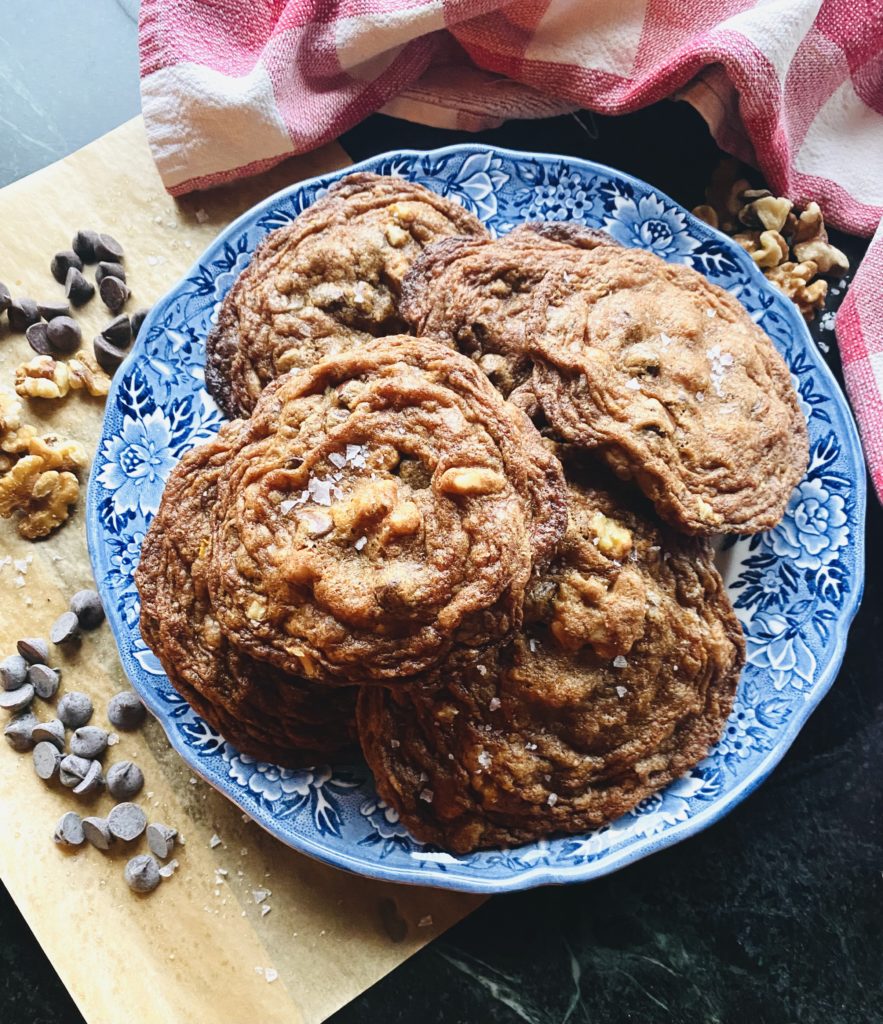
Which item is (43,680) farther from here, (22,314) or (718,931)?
(718,931)

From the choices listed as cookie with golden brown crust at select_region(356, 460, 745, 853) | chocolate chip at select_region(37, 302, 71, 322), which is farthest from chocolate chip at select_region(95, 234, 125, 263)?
cookie with golden brown crust at select_region(356, 460, 745, 853)

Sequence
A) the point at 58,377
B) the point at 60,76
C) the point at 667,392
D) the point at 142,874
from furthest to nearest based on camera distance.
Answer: the point at 60,76
the point at 58,377
the point at 142,874
the point at 667,392

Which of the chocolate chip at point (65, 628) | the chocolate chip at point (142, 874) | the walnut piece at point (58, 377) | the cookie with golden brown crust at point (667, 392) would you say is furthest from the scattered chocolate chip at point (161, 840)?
the cookie with golden brown crust at point (667, 392)

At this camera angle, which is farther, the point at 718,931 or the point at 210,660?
the point at 718,931

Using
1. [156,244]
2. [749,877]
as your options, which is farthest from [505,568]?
[156,244]

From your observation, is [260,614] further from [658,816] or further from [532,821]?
[658,816]

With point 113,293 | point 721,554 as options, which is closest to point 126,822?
point 113,293

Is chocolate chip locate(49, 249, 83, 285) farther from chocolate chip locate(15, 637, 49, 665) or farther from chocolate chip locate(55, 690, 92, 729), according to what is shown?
chocolate chip locate(55, 690, 92, 729)
